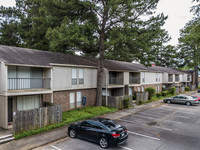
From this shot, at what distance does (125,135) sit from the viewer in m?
8.91

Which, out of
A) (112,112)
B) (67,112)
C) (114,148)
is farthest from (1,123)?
(112,112)

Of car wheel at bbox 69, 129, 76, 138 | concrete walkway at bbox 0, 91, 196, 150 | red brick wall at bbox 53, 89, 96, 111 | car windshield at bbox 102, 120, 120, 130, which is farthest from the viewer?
red brick wall at bbox 53, 89, 96, 111

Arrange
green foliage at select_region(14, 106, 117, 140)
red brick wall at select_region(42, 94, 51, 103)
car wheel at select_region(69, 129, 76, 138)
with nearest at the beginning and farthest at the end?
1. car wheel at select_region(69, 129, 76, 138)
2. green foliage at select_region(14, 106, 117, 140)
3. red brick wall at select_region(42, 94, 51, 103)

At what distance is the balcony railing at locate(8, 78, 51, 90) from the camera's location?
11520 mm

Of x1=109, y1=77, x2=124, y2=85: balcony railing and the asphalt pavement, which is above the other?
x1=109, y1=77, x2=124, y2=85: balcony railing

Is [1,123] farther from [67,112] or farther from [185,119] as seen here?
[185,119]

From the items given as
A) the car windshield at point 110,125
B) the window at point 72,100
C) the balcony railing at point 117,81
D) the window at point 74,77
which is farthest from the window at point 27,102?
→ the balcony railing at point 117,81

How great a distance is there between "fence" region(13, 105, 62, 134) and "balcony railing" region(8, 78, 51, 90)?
2416 mm

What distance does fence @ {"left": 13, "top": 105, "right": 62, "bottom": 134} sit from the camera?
1004 centimetres

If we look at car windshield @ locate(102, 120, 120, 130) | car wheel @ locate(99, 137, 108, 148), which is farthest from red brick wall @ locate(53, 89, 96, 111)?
car wheel @ locate(99, 137, 108, 148)

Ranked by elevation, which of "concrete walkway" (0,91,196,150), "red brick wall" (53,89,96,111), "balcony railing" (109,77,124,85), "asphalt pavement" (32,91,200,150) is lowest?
"asphalt pavement" (32,91,200,150)

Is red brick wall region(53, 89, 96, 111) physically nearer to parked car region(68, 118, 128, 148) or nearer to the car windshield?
parked car region(68, 118, 128, 148)

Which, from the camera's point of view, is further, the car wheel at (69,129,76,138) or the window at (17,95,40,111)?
the window at (17,95,40,111)

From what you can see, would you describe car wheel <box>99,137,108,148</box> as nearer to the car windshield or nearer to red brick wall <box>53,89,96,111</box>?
the car windshield
